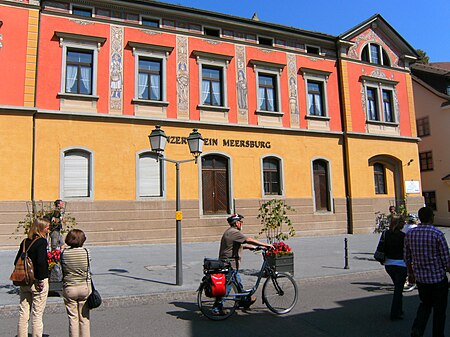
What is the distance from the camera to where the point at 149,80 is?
17250 mm

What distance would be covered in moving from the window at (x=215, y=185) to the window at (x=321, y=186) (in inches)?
204

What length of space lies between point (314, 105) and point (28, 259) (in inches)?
714

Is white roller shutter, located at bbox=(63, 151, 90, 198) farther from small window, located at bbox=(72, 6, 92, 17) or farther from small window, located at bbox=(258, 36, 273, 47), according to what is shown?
small window, located at bbox=(258, 36, 273, 47)

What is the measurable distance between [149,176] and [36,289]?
1167cm

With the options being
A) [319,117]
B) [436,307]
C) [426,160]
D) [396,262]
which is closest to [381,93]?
[319,117]

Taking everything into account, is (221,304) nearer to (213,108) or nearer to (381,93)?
(213,108)

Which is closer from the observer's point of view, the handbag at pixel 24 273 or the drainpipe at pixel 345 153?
the handbag at pixel 24 273

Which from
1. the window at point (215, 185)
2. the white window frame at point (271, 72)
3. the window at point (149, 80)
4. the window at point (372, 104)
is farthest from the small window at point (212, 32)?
the window at point (372, 104)

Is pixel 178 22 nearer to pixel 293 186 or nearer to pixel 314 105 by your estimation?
pixel 314 105

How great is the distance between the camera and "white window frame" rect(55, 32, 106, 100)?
1559 cm

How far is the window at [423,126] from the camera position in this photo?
29406 millimetres

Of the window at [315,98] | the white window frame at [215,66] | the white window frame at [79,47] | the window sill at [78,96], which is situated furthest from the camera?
the window at [315,98]

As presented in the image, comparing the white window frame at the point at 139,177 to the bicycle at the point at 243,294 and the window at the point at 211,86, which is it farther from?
the bicycle at the point at 243,294

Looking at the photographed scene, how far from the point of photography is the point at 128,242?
15.7 metres
